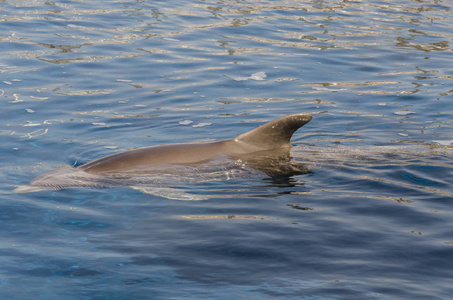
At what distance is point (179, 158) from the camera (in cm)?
677

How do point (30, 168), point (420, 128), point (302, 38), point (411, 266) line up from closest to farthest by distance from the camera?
point (411, 266) → point (30, 168) → point (420, 128) → point (302, 38)

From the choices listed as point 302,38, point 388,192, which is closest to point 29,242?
point 388,192

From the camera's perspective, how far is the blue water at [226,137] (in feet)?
15.4

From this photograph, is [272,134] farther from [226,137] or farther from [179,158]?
[226,137]

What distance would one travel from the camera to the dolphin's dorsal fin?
686cm

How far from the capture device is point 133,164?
6.65 metres

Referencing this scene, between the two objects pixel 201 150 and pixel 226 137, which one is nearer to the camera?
pixel 201 150

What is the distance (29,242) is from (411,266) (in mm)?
2966

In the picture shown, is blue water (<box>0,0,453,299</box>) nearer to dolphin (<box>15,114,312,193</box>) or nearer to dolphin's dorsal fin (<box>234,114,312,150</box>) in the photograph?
dolphin (<box>15,114,312,193</box>)

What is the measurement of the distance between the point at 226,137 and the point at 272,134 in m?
1.84

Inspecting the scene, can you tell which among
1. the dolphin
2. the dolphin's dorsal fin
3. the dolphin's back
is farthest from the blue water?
the dolphin's dorsal fin

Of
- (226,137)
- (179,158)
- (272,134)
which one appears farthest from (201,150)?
(226,137)

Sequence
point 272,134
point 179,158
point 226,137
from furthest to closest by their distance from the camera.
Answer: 1. point 226,137
2. point 272,134
3. point 179,158

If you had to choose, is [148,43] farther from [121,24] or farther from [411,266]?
[411,266]
